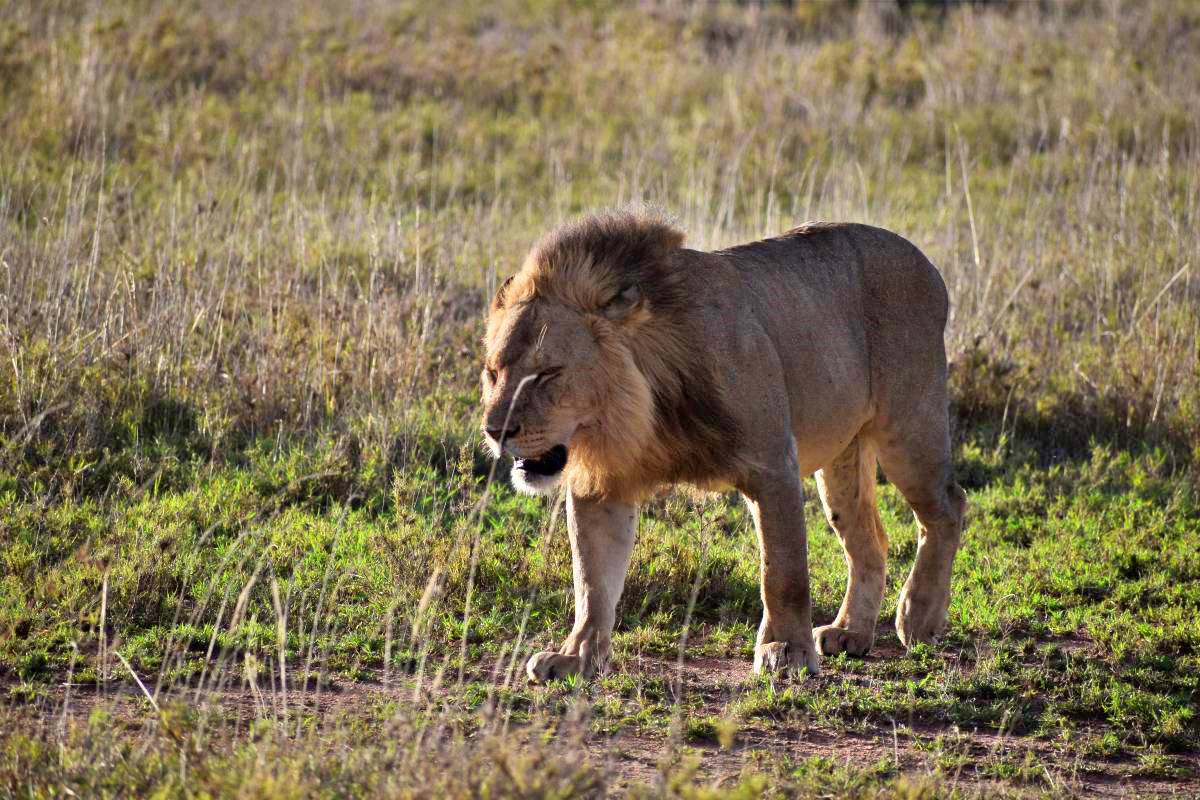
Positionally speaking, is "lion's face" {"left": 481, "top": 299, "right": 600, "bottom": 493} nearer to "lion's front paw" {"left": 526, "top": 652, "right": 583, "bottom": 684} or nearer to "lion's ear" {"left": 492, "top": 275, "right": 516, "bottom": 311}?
"lion's ear" {"left": 492, "top": 275, "right": 516, "bottom": 311}

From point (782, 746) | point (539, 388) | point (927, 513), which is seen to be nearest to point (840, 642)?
point (927, 513)

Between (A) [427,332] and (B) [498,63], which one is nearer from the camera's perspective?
(A) [427,332]

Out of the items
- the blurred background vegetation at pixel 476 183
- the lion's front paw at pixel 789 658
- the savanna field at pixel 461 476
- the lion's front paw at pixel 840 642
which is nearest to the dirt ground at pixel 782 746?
the savanna field at pixel 461 476

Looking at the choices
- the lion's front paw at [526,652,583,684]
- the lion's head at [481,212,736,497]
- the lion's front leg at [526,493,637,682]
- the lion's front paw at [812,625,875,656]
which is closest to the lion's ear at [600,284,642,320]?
the lion's head at [481,212,736,497]

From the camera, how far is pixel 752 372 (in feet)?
13.7

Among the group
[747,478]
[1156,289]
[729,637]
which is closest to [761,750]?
[747,478]

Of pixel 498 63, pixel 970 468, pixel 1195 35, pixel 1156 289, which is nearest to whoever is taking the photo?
pixel 970 468

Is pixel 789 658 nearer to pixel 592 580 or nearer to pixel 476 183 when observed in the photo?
pixel 592 580

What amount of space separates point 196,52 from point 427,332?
23.0ft

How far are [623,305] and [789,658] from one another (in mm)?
1180

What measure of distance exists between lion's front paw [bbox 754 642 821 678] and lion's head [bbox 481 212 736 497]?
60cm

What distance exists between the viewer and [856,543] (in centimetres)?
494

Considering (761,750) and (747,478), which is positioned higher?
(747,478)

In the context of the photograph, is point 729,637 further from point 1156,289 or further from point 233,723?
point 1156,289
